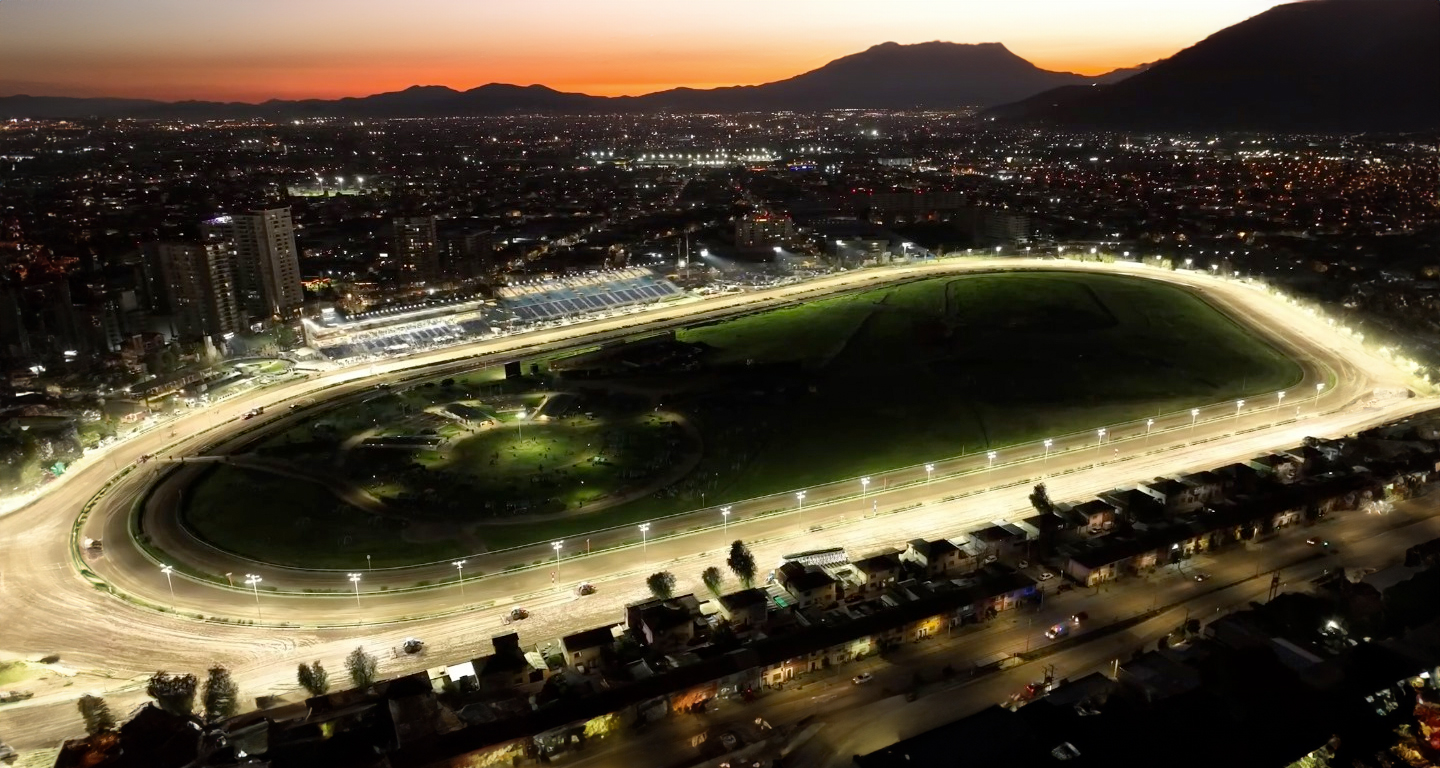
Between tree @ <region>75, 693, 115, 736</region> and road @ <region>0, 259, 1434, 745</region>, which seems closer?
tree @ <region>75, 693, 115, 736</region>

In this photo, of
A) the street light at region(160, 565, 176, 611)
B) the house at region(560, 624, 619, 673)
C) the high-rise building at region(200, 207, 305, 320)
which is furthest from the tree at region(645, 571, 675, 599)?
the high-rise building at region(200, 207, 305, 320)

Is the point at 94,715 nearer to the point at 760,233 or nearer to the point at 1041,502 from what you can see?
the point at 1041,502

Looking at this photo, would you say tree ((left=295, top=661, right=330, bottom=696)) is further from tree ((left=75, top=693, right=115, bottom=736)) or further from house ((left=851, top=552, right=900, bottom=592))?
house ((left=851, top=552, right=900, bottom=592))

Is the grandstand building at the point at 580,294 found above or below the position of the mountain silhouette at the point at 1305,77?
below

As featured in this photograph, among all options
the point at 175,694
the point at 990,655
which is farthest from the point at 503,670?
the point at 990,655

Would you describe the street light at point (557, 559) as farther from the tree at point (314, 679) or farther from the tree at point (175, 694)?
the tree at point (175, 694)

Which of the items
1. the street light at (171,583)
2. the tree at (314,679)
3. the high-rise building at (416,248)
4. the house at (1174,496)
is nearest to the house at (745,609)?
the tree at (314,679)

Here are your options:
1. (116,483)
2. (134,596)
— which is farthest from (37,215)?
(134,596)
